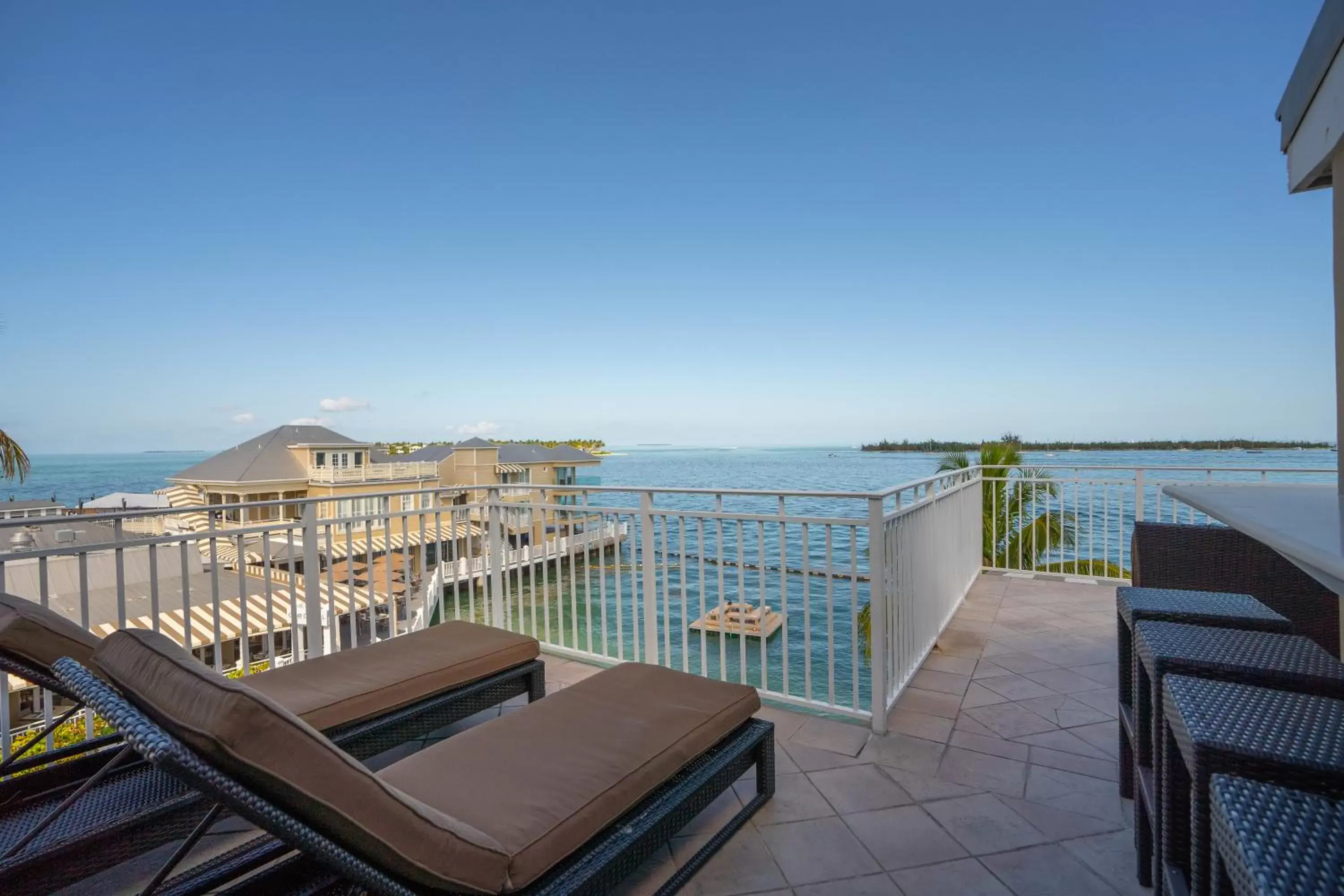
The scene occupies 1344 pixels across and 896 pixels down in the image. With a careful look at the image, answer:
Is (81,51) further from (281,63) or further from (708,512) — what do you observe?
(708,512)

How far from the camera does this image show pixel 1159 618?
73.9 inches

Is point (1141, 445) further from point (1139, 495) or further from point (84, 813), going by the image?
point (84, 813)

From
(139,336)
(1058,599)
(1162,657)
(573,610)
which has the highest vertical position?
(139,336)

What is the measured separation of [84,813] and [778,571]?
7737 mm

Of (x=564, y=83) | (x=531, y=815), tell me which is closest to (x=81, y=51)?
(x=564, y=83)

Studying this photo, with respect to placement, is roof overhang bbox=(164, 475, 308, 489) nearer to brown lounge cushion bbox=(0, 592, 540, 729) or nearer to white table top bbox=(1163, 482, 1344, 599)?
brown lounge cushion bbox=(0, 592, 540, 729)

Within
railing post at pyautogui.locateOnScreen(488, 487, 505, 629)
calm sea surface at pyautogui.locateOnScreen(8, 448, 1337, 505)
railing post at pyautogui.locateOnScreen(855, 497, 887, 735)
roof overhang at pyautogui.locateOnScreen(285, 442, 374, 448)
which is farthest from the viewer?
roof overhang at pyautogui.locateOnScreen(285, 442, 374, 448)

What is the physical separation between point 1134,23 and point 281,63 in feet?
33.1

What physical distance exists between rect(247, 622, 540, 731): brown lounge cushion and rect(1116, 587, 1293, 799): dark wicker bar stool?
8.12 ft

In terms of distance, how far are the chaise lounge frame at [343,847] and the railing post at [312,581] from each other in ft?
6.15

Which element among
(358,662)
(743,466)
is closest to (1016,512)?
(358,662)

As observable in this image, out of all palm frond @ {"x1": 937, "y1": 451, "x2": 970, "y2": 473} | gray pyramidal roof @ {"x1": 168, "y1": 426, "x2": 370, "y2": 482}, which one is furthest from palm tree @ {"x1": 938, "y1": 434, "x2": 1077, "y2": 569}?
gray pyramidal roof @ {"x1": 168, "y1": 426, "x2": 370, "y2": 482}

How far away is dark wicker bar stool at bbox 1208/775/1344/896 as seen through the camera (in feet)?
2.16

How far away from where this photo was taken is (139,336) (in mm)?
19375
